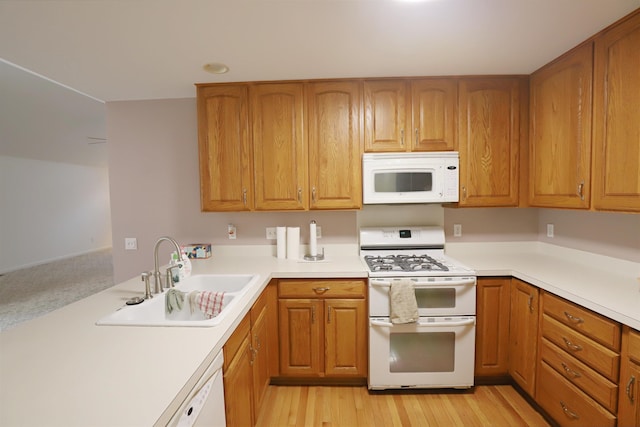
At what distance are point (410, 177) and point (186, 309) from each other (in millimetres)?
1759

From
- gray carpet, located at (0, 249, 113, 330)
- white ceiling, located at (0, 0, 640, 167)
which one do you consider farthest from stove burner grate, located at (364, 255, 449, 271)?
gray carpet, located at (0, 249, 113, 330)

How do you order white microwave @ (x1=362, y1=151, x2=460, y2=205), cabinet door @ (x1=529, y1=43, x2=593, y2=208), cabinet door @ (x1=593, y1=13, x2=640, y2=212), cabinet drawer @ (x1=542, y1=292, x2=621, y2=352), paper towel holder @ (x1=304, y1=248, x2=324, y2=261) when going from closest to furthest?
cabinet drawer @ (x1=542, y1=292, x2=621, y2=352), cabinet door @ (x1=593, y1=13, x2=640, y2=212), cabinet door @ (x1=529, y1=43, x2=593, y2=208), white microwave @ (x1=362, y1=151, x2=460, y2=205), paper towel holder @ (x1=304, y1=248, x2=324, y2=261)

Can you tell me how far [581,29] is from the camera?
61.3 inches

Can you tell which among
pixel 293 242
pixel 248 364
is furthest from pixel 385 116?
pixel 248 364

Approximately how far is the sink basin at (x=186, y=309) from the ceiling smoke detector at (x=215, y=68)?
1.44 meters

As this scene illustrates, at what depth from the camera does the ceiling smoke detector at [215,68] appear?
1.89m

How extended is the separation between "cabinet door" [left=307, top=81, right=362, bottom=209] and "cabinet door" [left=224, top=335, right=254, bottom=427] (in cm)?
117

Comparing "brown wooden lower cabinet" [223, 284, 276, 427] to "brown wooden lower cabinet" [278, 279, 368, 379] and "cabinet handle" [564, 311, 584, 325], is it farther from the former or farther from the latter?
"cabinet handle" [564, 311, 584, 325]

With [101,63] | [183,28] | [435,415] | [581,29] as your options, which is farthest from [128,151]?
[581,29]

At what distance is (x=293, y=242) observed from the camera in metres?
2.37

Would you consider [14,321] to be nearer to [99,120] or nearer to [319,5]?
[99,120]

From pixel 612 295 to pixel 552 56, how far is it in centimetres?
153

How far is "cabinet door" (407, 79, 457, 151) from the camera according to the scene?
7.02ft

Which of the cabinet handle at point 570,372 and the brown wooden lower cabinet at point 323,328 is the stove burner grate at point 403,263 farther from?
the cabinet handle at point 570,372
